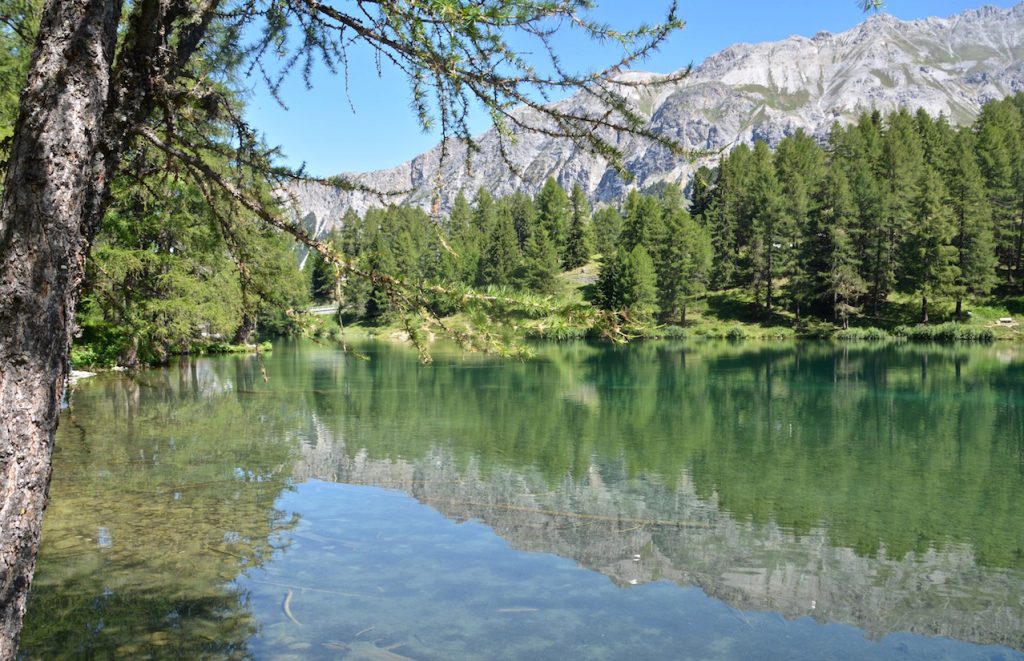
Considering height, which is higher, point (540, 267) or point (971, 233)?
point (971, 233)

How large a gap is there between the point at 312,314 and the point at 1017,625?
27.7 ft

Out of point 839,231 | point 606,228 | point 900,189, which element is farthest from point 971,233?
point 606,228

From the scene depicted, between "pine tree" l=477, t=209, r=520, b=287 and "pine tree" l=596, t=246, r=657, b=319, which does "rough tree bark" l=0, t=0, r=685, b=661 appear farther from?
"pine tree" l=477, t=209, r=520, b=287

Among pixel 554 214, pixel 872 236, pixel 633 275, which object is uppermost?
pixel 554 214

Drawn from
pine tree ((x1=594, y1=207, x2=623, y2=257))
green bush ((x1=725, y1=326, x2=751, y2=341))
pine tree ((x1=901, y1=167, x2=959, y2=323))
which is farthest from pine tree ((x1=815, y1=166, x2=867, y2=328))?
pine tree ((x1=594, y1=207, x2=623, y2=257))

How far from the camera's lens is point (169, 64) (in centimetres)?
401

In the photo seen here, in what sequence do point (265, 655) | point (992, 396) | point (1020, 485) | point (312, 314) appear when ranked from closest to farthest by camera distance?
point (312, 314) < point (265, 655) < point (1020, 485) < point (992, 396)

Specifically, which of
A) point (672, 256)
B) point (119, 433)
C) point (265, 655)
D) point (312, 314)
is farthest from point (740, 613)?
point (672, 256)

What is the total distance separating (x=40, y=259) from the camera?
3.07m

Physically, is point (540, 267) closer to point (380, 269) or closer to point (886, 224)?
point (886, 224)

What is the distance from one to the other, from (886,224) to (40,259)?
7767 cm

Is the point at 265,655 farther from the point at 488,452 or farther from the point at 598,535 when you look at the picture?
the point at 488,452

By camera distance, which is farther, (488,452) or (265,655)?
(488,452)

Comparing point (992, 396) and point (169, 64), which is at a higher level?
→ point (169, 64)
